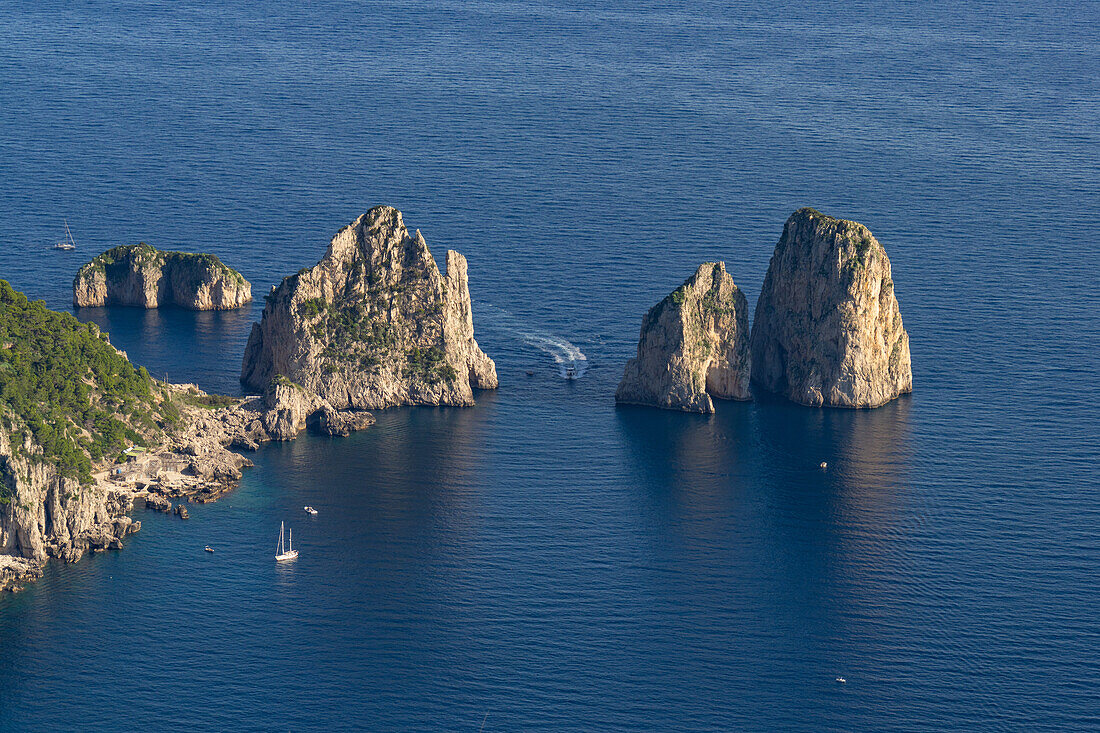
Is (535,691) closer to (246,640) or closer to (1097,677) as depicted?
(246,640)

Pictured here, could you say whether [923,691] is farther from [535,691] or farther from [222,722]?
[222,722]

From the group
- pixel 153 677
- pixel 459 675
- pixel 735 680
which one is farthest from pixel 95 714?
pixel 735 680

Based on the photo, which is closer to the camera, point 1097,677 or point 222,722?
point 222,722

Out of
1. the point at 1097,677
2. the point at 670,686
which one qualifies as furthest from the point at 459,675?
the point at 1097,677

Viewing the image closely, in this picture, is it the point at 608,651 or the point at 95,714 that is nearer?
the point at 95,714

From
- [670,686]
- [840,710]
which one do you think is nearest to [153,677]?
[670,686]

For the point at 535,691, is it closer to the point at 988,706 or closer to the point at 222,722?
the point at 222,722

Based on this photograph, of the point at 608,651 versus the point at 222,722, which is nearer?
the point at 222,722
